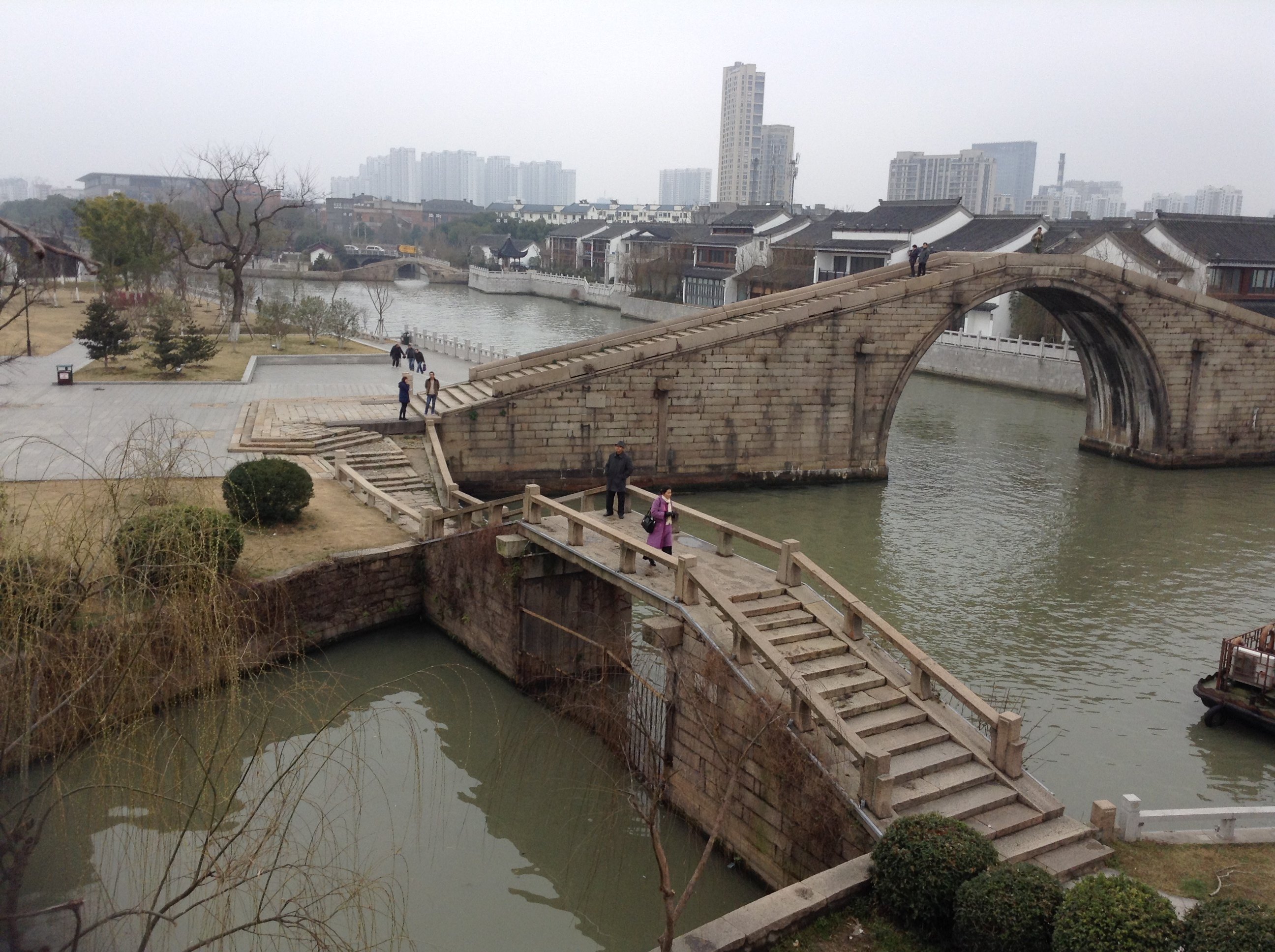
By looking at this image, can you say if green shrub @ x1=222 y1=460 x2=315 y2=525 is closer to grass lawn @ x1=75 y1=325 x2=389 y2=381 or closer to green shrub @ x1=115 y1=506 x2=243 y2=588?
green shrub @ x1=115 y1=506 x2=243 y2=588

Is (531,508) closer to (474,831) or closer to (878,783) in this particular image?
(474,831)

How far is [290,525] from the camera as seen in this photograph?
17.3 m

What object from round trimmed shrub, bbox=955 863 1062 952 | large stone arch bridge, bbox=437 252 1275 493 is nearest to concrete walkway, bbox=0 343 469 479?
large stone arch bridge, bbox=437 252 1275 493

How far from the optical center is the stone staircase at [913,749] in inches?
379

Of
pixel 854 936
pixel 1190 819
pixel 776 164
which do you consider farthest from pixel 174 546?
pixel 776 164

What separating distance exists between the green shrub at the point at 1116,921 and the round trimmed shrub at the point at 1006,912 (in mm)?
144

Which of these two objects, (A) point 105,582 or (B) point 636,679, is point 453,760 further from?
(A) point 105,582

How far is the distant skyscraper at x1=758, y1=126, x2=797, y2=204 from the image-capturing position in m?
192

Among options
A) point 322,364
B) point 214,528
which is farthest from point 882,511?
point 322,364

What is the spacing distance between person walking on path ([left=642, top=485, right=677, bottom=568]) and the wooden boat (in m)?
7.41

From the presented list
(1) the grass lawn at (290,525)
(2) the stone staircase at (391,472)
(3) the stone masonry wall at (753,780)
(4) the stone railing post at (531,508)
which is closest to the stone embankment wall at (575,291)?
(2) the stone staircase at (391,472)

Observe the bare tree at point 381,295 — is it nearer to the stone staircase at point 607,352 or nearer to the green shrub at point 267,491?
the stone staircase at point 607,352

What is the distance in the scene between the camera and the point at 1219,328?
31.4 m

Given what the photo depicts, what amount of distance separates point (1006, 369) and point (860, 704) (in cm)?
3597
